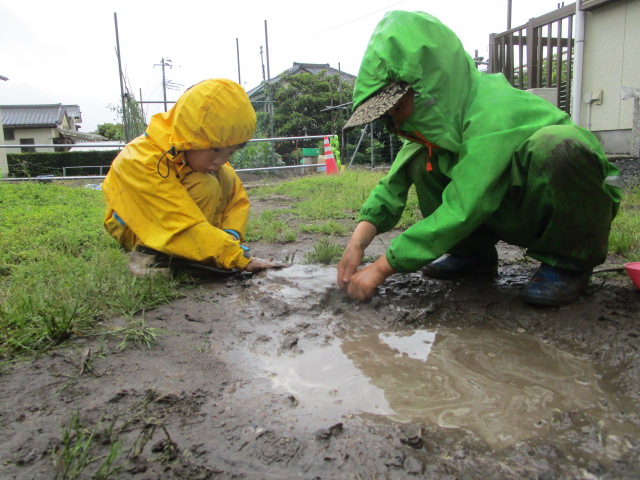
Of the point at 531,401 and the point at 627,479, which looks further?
the point at 531,401

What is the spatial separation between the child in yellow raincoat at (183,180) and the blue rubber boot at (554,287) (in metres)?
1.32

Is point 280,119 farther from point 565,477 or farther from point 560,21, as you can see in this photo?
point 565,477

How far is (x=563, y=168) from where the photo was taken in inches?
68.9

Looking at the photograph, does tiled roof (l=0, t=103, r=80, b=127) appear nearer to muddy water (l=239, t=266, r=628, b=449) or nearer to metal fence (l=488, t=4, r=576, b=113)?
metal fence (l=488, t=4, r=576, b=113)

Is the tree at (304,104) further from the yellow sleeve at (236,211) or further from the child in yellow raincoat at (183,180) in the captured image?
the child in yellow raincoat at (183,180)

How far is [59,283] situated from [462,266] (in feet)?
6.46

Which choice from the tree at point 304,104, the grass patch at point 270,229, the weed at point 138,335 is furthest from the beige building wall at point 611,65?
the tree at point 304,104

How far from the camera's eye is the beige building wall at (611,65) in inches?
202

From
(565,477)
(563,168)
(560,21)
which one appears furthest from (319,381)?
(560,21)

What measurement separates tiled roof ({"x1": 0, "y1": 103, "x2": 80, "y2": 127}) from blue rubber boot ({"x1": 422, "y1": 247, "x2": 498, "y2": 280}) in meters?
42.5

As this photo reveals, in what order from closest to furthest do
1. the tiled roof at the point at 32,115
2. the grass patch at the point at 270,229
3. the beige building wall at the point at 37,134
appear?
the grass patch at the point at 270,229 < the beige building wall at the point at 37,134 < the tiled roof at the point at 32,115

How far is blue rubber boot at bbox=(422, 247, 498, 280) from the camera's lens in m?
2.45

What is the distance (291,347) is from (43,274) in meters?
1.62

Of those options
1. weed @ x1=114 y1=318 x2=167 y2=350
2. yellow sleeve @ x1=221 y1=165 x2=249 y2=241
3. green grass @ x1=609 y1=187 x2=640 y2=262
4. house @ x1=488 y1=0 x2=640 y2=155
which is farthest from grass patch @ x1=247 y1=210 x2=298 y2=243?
house @ x1=488 y1=0 x2=640 y2=155
